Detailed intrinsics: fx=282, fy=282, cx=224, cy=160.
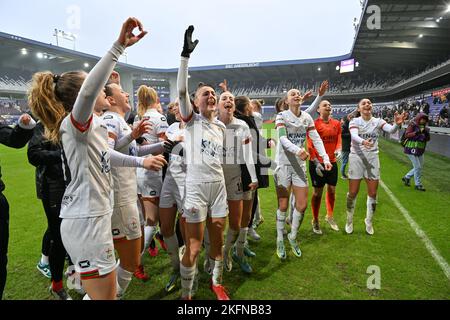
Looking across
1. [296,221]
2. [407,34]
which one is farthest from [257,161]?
[407,34]

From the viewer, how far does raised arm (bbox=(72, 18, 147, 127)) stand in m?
1.71

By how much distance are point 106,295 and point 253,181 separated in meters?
2.11

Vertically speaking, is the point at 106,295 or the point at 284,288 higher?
the point at 106,295

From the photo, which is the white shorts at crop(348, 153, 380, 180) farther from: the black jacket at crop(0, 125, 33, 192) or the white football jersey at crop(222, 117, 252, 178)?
the black jacket at crop(0, 125, 33, 192)

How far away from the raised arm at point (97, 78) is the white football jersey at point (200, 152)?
1.19 metres

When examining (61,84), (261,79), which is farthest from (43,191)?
(261,79)

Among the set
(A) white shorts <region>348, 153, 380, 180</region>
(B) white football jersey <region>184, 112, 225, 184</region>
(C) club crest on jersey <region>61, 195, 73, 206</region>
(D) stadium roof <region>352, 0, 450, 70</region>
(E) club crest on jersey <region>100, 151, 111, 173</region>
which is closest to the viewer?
(C) club crest on jersey <region>61, 195, 73, 206</region>

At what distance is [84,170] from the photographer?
194 centimetres

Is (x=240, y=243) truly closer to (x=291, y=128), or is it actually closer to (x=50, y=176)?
(x=291, y=128)

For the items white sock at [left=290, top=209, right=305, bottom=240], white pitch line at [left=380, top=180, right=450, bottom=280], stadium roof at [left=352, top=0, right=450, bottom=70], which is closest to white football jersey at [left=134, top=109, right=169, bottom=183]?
white sock at [left=290, top=209, right=305, bottom=240]

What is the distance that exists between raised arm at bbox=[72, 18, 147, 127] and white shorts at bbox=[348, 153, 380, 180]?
4.51 m

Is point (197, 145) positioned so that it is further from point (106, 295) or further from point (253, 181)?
point (106, 295)

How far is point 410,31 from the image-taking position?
22.0 meters

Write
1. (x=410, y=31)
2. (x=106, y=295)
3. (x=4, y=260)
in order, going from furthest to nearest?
1. (x=410, y=31)
2. (x=4, y=260)
3. (x=106, y=295)
